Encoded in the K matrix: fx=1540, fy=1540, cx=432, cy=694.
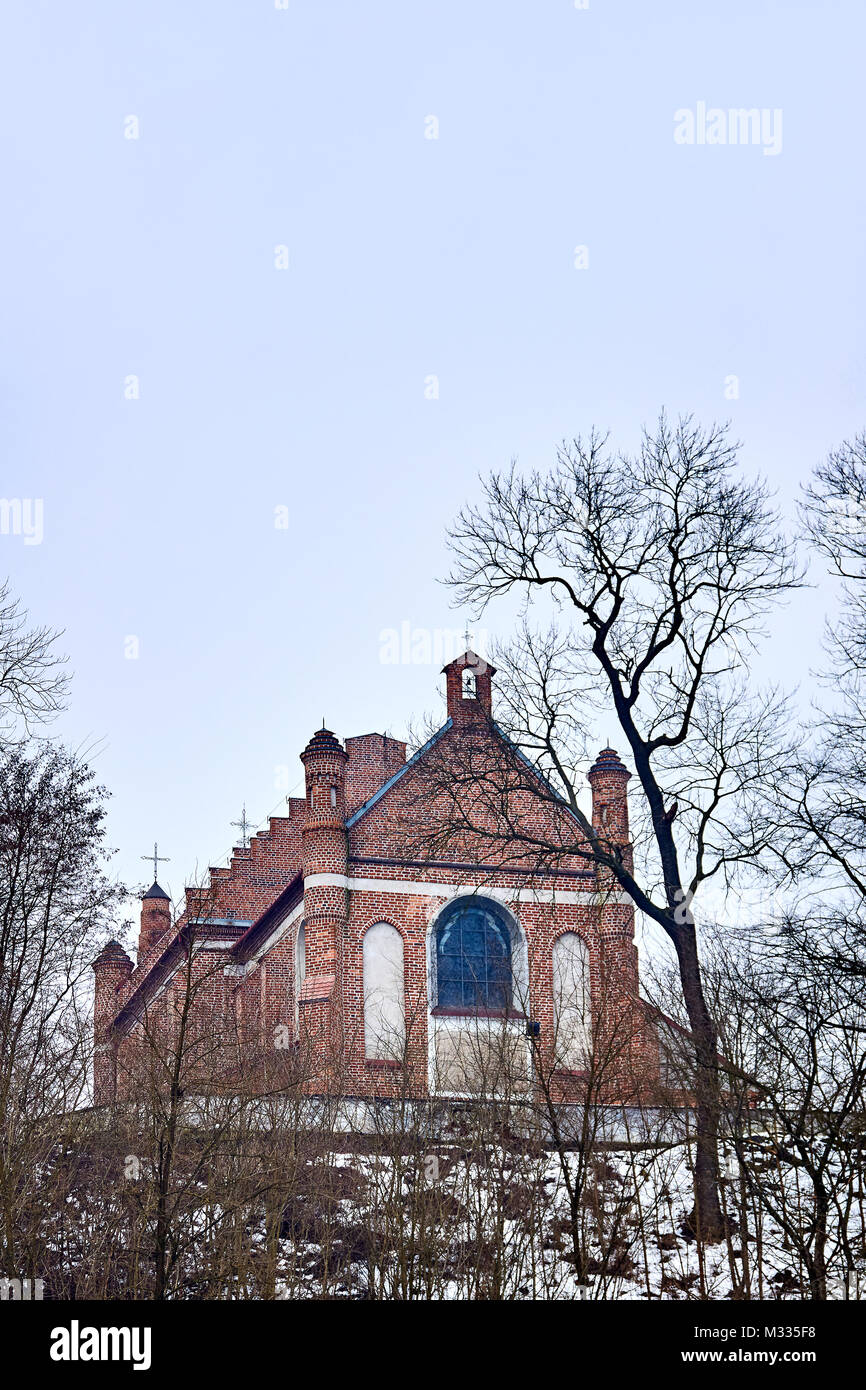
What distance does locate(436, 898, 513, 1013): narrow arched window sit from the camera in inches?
1210

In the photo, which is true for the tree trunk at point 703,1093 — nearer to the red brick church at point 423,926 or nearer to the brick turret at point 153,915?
the red brick church at point 423,926

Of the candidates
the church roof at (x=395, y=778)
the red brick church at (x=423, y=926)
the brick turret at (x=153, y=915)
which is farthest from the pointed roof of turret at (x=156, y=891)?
the church roof at (x=395, y=778)

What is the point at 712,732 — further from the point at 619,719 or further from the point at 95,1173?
the point at 95,1173

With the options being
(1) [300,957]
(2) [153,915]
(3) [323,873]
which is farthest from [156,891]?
(3) [323,873]

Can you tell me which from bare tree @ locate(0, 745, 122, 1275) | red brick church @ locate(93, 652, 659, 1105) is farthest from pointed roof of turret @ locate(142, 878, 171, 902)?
bare tree @ locate(0, 745, 122, 1275)

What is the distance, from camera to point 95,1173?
64.8ft

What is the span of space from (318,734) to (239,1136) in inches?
649

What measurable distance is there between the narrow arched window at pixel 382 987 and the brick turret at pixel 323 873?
762 millimetres

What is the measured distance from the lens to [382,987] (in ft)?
99.6

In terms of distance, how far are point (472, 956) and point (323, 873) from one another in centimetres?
350

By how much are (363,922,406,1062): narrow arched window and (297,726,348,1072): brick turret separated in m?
0.76

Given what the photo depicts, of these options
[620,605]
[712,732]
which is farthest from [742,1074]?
[620,605]

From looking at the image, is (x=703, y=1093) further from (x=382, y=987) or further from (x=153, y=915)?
(x=153, y=915)
